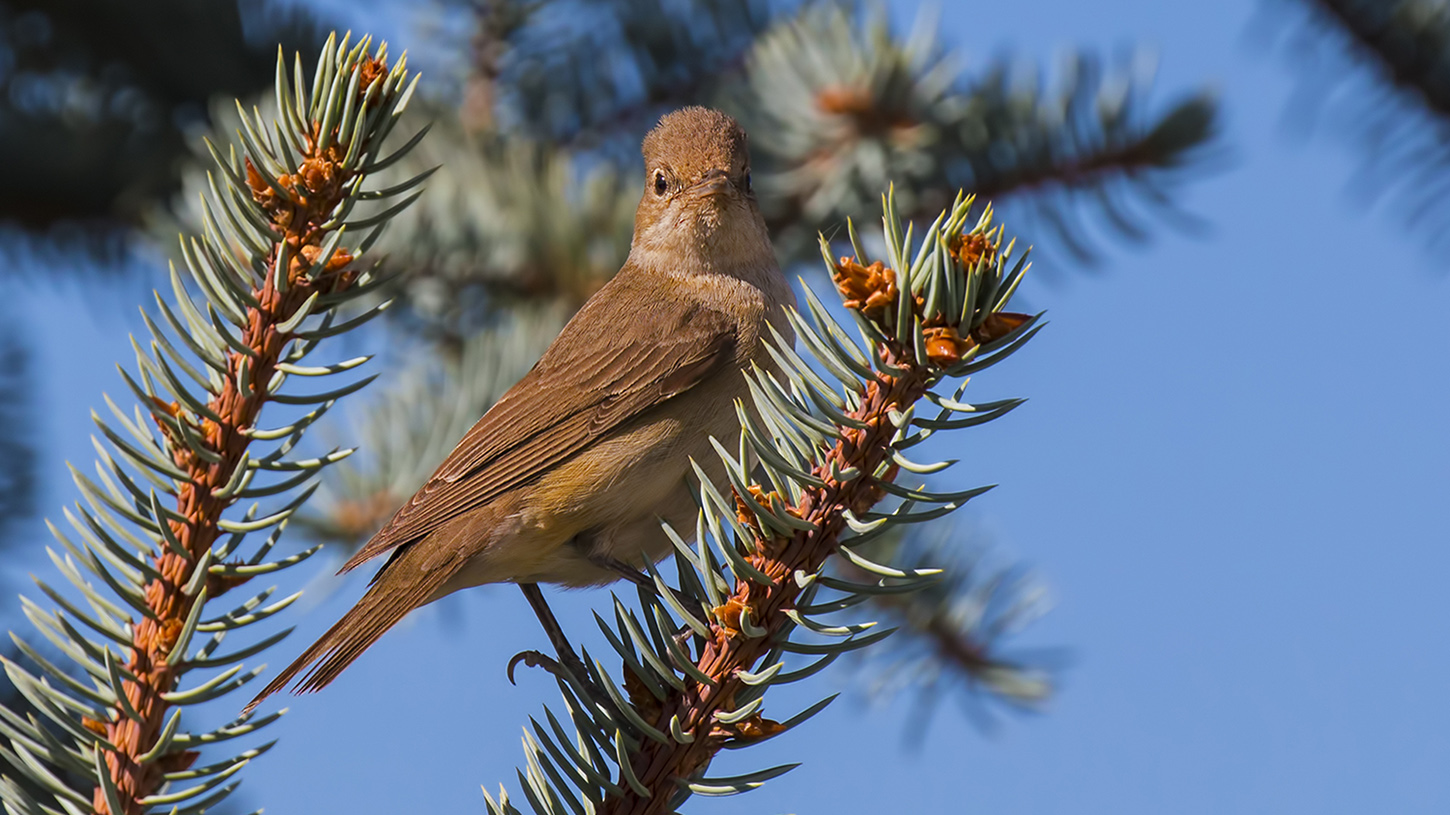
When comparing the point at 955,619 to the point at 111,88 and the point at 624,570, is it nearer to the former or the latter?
the point at 624,570

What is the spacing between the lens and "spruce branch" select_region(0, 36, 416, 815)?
1.85m

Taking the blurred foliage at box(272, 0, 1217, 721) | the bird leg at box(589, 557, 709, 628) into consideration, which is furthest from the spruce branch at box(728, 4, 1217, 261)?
the bird leg at box(589, 557, 709, 628)

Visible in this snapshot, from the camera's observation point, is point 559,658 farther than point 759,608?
Yes

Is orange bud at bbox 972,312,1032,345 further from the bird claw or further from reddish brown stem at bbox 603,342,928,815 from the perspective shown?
the bird claw

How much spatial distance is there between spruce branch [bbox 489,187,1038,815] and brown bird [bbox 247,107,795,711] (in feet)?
4.71

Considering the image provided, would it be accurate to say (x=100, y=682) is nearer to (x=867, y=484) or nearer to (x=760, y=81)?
(x=867, y=484)

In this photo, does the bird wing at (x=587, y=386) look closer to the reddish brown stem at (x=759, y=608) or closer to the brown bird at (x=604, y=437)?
the brown bird at (x=604, y=437)

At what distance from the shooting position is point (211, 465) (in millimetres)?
1998

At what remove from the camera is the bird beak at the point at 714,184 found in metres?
4.07

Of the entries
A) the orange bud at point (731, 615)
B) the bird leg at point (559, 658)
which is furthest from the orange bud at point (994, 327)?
the bird leg at point (559, 658)

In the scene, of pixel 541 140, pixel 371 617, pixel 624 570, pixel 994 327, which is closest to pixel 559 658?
pixel 624 570

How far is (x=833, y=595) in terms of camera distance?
151 inches

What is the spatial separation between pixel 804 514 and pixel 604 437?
180cm

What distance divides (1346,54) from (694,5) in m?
1.70
